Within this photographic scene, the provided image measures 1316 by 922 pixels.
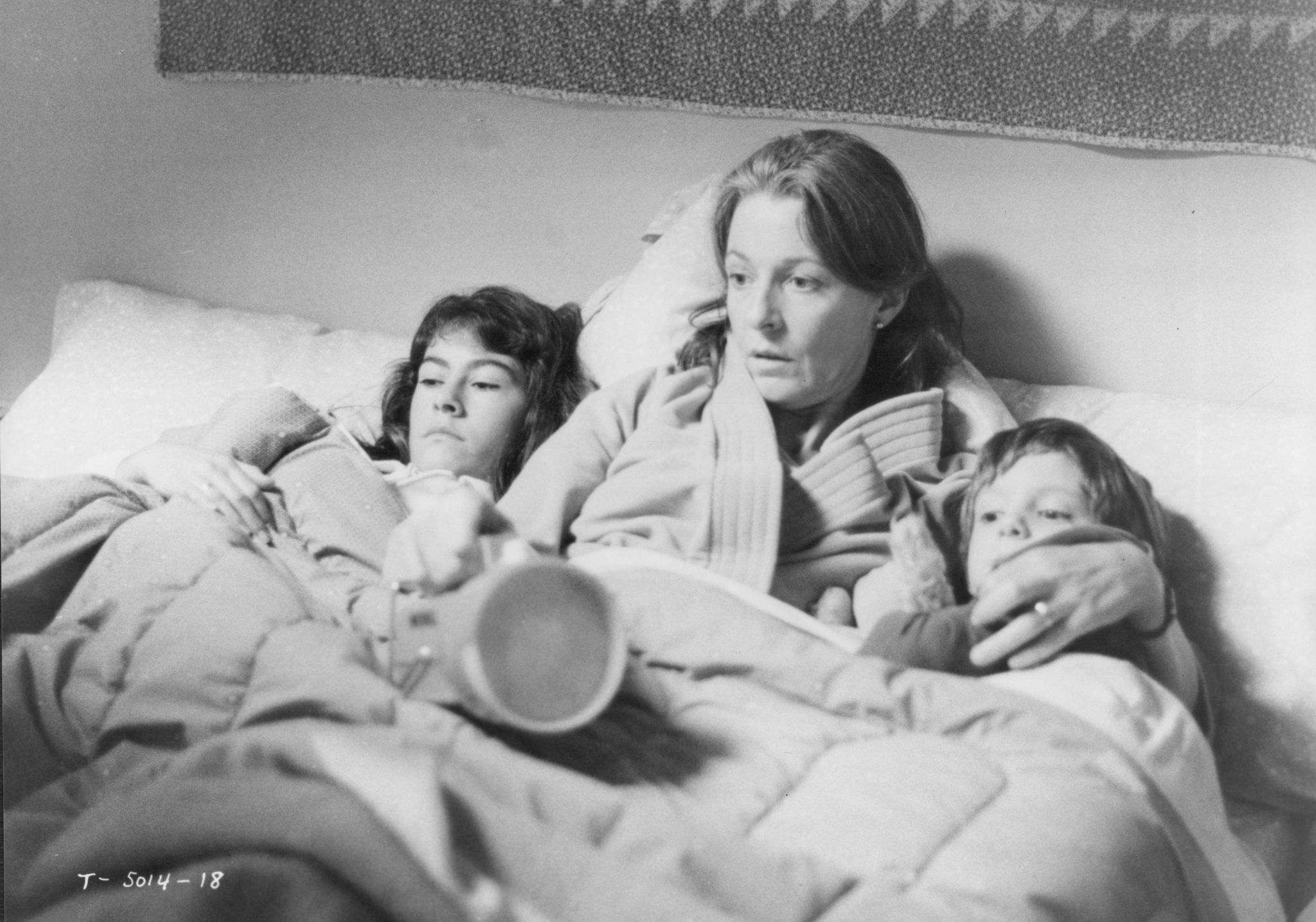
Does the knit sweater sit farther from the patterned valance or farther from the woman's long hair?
the patterned valance

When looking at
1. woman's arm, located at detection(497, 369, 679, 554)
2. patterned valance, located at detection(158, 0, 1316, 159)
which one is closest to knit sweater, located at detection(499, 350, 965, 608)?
woman's arm, located at detection(497, 369, 679, 554)

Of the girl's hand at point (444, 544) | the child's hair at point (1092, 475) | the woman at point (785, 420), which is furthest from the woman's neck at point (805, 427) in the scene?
the girl's hand at point (444, 544)

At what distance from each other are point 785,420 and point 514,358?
0.21 meters

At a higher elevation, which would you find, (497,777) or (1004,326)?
(1004,326)

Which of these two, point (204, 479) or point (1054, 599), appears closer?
point (1054, 599)

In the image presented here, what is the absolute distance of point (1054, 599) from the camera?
0.70 m

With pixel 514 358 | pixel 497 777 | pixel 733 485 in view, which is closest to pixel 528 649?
pixel 497 777

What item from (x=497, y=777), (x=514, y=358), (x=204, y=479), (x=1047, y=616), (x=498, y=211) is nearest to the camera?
(x=497, y=777)

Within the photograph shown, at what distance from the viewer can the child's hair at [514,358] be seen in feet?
2.95

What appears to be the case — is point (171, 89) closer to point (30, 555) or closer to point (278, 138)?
point (278, 138)

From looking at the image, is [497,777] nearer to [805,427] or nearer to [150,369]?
[805,427]

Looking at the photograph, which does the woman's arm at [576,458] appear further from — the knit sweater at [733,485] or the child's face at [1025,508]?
the child's face at [1025,508]

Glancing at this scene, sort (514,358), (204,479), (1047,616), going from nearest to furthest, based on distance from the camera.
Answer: (1047,616)
(204,479)
(514,358)

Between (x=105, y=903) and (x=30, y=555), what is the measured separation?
20 centimetres
